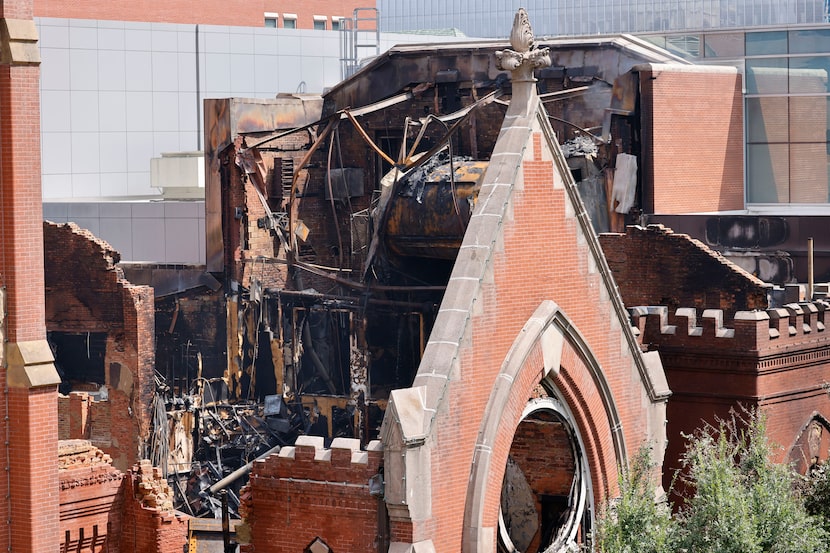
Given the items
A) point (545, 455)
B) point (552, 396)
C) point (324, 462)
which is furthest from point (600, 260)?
point (324, 462)

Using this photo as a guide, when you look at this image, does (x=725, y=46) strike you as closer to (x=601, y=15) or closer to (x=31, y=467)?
(x=601, y=15)

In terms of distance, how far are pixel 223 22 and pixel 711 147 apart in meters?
27.4

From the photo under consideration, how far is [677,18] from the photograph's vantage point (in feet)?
143

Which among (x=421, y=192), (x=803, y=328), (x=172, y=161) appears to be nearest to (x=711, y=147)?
(x=421, y=192)

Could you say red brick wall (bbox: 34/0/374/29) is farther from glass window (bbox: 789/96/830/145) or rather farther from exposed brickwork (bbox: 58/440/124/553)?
exposed brickwork (bbox: 58/440/124/553)

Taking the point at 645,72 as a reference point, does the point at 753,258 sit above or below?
below

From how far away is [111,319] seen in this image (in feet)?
117

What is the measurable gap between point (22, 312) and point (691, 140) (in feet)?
71.3

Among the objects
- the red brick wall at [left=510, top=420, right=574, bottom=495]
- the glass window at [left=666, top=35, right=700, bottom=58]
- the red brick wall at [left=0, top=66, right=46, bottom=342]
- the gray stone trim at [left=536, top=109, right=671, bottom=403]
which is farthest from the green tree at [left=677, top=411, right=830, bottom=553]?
the glass window at [left=666, top=35, right=700, bottom=58]

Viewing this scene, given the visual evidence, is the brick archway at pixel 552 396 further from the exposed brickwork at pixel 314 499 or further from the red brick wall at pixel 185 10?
the red brick wall at pixel 185 10

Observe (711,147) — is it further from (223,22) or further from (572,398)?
(223,22)

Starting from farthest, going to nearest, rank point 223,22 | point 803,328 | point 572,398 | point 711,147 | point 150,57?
point 223,22 → point 150,57 → point 711,147 → point 803,328 → point 572,398

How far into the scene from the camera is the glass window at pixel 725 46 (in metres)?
38.9

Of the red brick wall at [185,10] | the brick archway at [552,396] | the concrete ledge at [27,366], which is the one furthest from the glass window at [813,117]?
the concrete ledge at [27,366]
